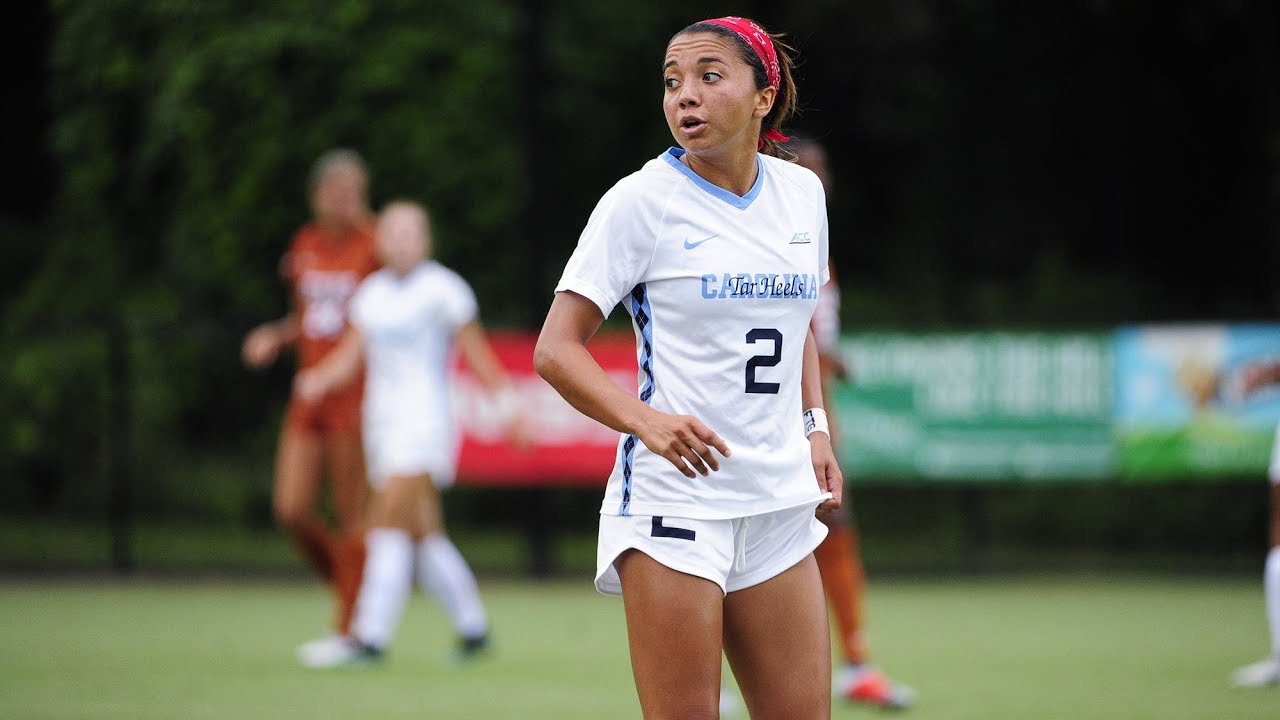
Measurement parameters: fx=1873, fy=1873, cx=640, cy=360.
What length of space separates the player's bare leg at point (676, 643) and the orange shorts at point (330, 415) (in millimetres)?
6437

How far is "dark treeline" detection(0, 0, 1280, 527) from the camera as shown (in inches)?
765

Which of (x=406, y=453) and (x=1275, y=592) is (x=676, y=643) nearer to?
(x=1275, y=592)

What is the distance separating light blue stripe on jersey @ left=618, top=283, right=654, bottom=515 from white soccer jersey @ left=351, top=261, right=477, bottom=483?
17.5 feet

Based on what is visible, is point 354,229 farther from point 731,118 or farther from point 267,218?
point 267,218

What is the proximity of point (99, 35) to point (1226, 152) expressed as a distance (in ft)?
39.7

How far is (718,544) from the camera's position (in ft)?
15.2

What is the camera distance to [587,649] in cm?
1099

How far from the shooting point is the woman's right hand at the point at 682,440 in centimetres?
443

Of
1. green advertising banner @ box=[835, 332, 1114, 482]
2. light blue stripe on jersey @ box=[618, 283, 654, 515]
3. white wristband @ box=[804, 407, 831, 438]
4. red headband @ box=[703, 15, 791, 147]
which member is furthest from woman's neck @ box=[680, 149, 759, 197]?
green advertising banner @ box=[835, 332, 1114, 482]

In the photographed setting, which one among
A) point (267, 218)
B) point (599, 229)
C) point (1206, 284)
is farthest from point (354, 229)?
point (1206, 284)

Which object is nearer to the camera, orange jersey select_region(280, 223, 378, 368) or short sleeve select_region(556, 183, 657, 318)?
short sleeve select_region(556, 183, 657, 318)

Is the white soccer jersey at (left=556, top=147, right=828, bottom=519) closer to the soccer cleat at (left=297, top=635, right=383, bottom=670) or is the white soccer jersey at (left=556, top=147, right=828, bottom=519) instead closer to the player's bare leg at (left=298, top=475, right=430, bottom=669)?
the player's bare leg at (left=298, top=475, right=430, bottom=669)

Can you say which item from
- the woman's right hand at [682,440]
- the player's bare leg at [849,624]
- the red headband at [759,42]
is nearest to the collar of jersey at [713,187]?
the red headband at [759,42]

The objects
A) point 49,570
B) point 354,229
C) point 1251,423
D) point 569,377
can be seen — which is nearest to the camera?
point 569,377
